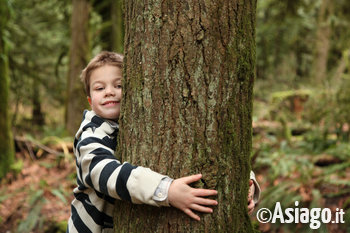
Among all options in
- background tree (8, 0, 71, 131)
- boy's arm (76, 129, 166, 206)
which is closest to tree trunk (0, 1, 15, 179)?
background tree (8, 0, 71, 131)

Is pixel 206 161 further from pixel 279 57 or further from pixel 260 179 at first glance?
pixel 279 57

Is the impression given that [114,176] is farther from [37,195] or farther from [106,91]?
[37,195]

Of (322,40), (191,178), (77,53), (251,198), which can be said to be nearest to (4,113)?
(77,53)

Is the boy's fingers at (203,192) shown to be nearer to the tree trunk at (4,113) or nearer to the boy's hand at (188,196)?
the boy's hand at (188,196)

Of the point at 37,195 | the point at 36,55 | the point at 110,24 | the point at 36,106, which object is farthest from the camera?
the point at 36,106

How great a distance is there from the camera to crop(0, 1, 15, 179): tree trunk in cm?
662

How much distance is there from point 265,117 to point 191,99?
6.56 metres

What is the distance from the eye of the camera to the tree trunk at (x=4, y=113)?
21.7 feet

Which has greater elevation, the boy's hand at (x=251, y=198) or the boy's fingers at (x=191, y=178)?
the boy's fingers at (x=191, y=178)

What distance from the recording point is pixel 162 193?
1836 mm

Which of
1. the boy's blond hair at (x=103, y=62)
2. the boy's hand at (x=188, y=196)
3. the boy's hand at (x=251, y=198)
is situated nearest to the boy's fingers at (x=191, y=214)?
the boy's hand at (x=188, y=196)

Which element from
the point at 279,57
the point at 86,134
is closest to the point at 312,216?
the point at 86,134

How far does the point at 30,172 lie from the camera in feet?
22.8

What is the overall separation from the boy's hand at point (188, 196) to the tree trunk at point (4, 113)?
5768mm
